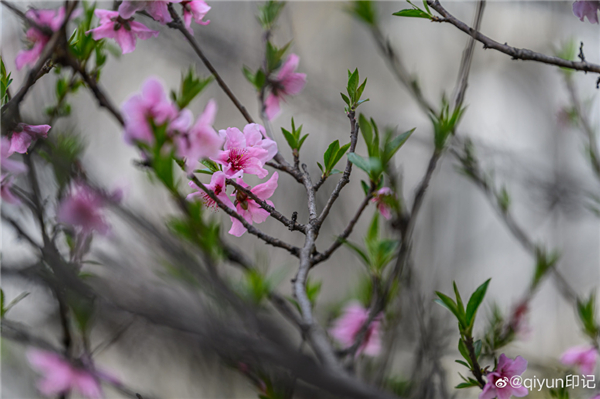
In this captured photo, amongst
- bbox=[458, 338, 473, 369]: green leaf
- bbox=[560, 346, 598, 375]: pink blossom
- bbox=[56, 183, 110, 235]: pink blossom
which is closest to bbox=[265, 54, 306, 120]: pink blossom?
bbox=[56, 183, 110, 235]: pink blossom

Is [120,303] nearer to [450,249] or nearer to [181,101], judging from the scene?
[181,101]

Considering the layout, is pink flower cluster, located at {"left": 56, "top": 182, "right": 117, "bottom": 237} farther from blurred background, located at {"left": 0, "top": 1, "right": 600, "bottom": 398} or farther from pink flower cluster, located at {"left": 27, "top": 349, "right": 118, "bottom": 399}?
blurred background, located at {"left": 0, "top": 1, "right": 600, "bottom": 398}

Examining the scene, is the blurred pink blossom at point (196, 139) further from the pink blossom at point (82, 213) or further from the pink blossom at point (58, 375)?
the pink blossom at point (58, 375)

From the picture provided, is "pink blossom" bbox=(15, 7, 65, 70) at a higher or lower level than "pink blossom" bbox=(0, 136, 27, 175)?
higher

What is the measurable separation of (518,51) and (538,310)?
2265mm

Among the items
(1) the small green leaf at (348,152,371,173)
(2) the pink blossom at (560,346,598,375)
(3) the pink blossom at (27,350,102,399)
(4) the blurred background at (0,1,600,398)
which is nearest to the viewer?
(1) the small green leaf at (348,152,371,173)

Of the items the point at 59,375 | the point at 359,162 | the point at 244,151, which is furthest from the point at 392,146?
the point at 59,375

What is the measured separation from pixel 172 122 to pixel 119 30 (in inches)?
9.3

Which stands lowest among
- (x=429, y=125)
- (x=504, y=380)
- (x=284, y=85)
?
(x=504, y=380)

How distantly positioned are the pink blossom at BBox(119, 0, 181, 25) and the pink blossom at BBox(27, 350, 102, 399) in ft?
1.37

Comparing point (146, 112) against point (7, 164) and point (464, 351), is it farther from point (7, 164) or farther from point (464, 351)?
point (464, 351)

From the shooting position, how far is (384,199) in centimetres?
48

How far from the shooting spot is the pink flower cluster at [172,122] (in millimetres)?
317

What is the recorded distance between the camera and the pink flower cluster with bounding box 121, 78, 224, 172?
0.32 meters
